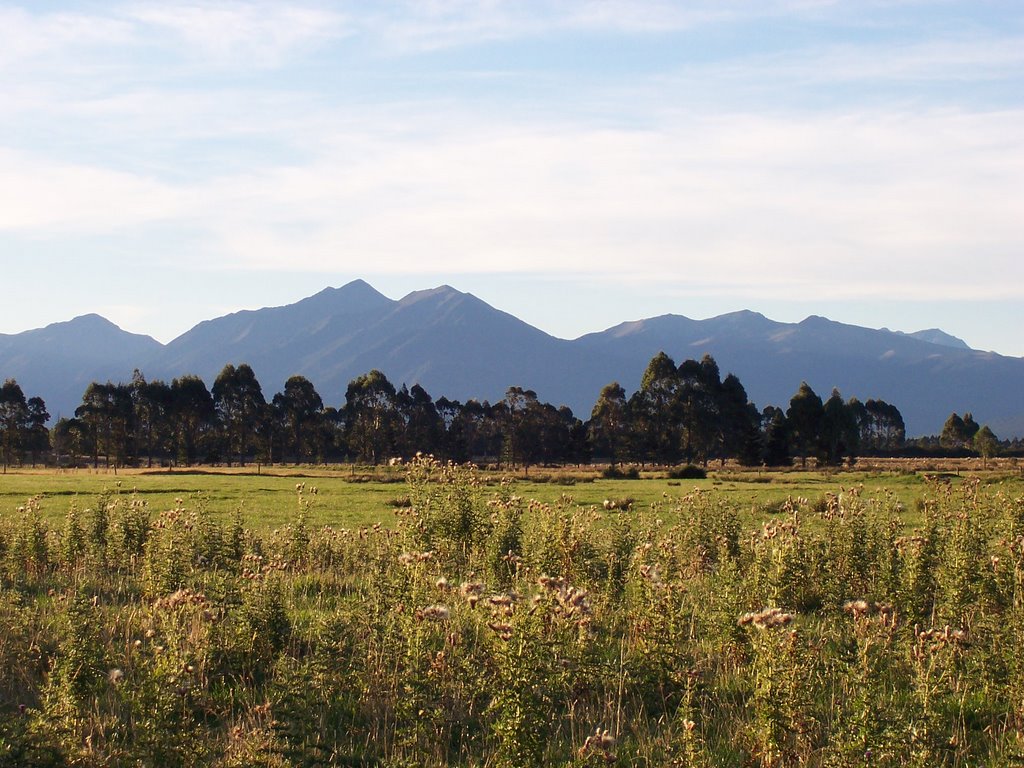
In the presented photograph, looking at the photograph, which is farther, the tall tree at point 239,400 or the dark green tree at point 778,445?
the tall tree at point 239,400

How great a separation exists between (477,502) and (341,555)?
105 inches

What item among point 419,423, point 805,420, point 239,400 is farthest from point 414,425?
point 805,420

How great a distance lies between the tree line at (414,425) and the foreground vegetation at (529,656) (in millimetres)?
75598

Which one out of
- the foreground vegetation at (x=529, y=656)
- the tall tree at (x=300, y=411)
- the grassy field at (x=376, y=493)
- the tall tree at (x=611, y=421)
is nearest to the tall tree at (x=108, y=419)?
the tall tree at (x=300, y=411)

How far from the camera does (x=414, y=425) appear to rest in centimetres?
10019

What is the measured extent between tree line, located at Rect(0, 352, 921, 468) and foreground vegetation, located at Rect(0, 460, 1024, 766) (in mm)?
75598

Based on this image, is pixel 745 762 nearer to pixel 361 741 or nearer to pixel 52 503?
pixel 361 741

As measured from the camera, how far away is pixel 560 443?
99688 millimetres

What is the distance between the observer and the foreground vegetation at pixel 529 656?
267 inches

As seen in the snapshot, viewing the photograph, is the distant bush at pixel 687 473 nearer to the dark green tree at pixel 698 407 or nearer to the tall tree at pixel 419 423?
the dark green tree at pixel 698 407

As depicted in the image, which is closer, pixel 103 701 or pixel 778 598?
pixel 103 701

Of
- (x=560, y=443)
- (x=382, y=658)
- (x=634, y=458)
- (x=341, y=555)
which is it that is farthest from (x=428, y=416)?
(x=382, y=658)

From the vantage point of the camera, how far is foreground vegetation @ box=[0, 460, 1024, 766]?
679 cm

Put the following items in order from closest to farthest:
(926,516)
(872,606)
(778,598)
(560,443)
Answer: (778,598) → (872,606) → (926,516) → (560,443)
